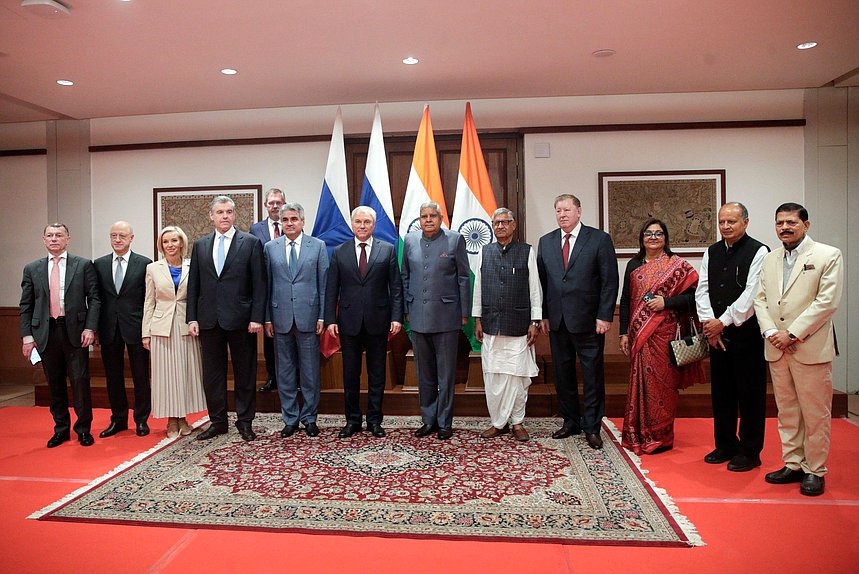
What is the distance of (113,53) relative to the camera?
4.59 m

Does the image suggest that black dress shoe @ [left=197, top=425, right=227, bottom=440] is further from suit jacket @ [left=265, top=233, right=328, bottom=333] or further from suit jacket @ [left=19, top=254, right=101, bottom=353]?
suit jacket @ [left=19, top=254, right=101, bottom=353]

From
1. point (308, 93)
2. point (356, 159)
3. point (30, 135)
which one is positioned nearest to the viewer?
point (308, 93)

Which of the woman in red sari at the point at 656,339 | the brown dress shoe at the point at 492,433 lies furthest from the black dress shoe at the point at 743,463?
the brown dress shoe at the point at 492,433

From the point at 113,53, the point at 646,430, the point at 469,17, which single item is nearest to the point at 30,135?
the point at 113,53

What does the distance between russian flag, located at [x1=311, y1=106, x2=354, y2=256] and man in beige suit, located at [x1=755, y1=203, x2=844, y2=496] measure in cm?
349

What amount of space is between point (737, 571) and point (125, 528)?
270 cm

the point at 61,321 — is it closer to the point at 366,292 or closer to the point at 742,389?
the point at 366,292

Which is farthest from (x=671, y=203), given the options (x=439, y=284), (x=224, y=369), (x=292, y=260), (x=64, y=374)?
(x=64, y=374)

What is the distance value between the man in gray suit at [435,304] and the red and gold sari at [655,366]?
1.15m

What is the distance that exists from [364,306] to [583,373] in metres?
1.57

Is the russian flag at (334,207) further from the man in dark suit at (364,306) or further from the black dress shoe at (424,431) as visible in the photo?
the black dress shoe at (424,431)

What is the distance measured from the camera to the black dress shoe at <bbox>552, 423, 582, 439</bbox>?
13.7 feet

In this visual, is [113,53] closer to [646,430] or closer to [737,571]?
[646,430]

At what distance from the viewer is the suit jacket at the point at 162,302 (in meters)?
4.23
